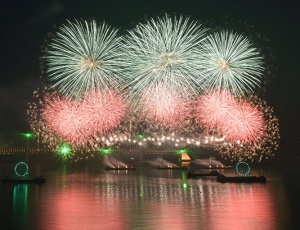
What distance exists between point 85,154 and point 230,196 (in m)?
76.3

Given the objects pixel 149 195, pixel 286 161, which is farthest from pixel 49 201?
pixel 286 161

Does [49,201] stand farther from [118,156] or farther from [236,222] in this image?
[118,156]

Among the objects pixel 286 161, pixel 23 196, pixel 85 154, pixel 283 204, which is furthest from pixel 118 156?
pixel 283 204

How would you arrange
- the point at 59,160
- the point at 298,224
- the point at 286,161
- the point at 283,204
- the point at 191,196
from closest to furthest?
the point at 298,224 < the point at 283,204 < the point at 191,196 < the point at 286,161 < the point at 59,160

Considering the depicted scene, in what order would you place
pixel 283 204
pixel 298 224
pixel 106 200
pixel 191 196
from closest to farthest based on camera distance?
pixel 298 224 → pixel 283 204 → pixel 106 200 → pixel 191 196

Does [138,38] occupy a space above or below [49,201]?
above

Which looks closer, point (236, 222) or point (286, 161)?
point (236, 222)

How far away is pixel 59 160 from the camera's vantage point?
92375 millimetres

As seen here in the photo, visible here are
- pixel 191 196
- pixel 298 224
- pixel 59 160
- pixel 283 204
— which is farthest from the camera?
pixel 59 160

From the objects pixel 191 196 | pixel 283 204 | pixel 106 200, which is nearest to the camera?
pixel 283 204

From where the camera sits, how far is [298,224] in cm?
1541

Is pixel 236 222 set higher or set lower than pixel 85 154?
lower

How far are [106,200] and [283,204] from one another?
10.2 m

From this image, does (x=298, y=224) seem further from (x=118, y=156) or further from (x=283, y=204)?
(x=118, y=156)
